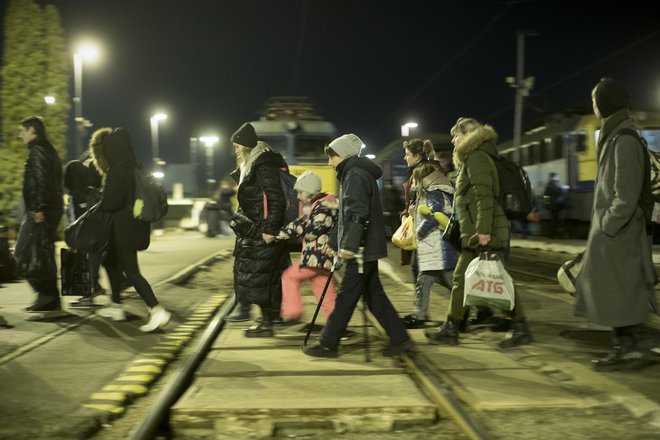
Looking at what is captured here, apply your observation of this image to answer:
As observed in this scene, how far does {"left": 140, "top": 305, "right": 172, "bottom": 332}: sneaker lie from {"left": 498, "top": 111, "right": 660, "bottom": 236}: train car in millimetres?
18345

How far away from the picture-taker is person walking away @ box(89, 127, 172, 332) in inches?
299

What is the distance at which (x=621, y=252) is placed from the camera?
18.4 ft

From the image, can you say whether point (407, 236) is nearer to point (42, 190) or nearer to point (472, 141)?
point (472, 141)

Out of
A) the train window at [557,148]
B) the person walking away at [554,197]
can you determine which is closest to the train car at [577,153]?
the train window at [557,148]

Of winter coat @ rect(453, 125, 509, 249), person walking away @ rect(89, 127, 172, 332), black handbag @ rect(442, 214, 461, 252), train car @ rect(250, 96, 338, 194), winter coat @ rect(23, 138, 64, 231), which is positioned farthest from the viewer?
train car @ rect(250, 96, 338, 194)

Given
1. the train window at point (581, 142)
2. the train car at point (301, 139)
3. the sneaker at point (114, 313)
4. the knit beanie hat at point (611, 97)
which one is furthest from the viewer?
the train window at point (581, 142)

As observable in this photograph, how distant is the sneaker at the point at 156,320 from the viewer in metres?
7.50

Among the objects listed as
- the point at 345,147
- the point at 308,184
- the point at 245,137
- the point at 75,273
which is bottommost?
the point at 75,273

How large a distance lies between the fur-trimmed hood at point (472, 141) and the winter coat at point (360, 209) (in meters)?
0.84

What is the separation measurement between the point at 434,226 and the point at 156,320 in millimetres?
2667

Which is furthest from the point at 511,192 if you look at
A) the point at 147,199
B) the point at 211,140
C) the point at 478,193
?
the point at 211,140

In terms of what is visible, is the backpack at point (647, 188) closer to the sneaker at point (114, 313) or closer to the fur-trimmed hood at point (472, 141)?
the fur-trimmed hood at point (472, 141)

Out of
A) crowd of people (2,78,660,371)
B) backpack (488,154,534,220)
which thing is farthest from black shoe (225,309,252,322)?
backpack (488,154,534,220)

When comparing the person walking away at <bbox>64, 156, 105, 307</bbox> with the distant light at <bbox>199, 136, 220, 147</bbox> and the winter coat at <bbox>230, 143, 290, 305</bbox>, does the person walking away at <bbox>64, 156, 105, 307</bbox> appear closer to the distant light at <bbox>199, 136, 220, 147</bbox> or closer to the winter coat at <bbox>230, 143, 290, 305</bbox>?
the winter coat at <bbox>230, 143, 290, 305</bbox>
